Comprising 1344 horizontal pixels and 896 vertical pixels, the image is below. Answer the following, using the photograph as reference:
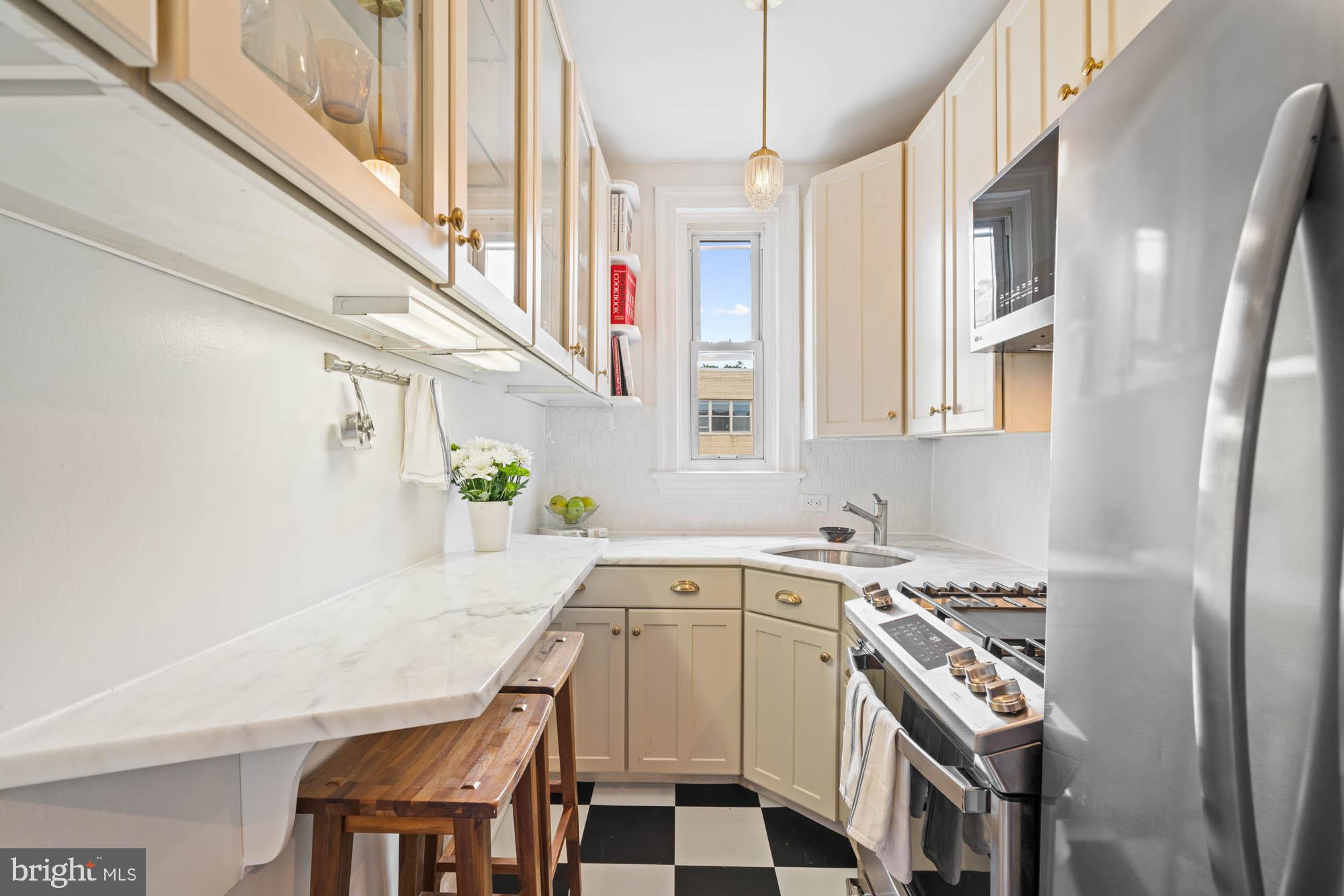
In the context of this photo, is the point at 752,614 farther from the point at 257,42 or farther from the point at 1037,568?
the point at 257,42

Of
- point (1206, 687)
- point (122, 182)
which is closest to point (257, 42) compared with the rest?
point (122, 182)

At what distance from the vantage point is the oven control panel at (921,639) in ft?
4.06

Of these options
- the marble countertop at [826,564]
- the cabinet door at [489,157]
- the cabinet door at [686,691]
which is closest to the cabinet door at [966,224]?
the marble countertop at [826,564]

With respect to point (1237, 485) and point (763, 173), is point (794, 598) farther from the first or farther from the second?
point (1237, 485)

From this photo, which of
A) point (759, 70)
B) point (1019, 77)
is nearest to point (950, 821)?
point (1019, 77)

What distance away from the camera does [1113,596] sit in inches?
26.3

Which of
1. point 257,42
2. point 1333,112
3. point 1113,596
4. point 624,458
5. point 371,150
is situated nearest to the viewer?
point 1333,112

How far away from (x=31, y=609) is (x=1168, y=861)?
1.19 metres

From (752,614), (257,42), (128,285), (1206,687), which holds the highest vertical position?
(257,42)

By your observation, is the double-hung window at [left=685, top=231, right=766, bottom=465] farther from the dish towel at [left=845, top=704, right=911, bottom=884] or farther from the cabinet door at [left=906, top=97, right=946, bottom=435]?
the dish towel at [left=845, top=704, right=911, bottom=884]

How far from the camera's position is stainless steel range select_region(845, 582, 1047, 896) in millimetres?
896

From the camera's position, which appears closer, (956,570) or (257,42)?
(257,42)

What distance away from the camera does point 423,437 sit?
1.60 m

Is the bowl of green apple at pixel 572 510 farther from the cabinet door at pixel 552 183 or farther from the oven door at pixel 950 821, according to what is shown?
the oven door at pixel 950 821
